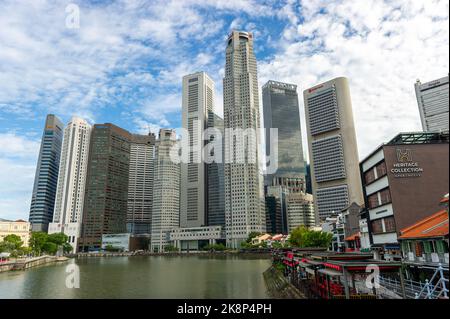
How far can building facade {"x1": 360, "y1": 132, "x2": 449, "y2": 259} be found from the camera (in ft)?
134

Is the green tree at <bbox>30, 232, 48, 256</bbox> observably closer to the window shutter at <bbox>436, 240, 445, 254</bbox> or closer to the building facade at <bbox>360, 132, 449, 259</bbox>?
the building facade at <bbox>360, 132, 449, 259</bbox>

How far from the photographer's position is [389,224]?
152ft

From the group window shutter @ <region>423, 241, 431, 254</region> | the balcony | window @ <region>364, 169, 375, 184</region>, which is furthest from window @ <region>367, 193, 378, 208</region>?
window shutter @ <region>423, 241, 431, 254</region>

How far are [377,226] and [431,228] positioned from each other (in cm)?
1817

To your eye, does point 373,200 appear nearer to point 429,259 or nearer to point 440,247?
point 429,259

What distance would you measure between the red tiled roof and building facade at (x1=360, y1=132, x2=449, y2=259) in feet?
9.27

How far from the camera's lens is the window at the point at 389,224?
45.1 metres

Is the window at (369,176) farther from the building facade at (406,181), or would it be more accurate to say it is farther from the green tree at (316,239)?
the green tree at (316,239)

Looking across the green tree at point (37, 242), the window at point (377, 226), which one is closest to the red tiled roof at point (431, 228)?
the window at point (377, 226)

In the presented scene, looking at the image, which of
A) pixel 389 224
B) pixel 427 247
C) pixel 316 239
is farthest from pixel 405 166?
pixel 316 239

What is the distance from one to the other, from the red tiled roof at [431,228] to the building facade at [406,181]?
2.82 metres
